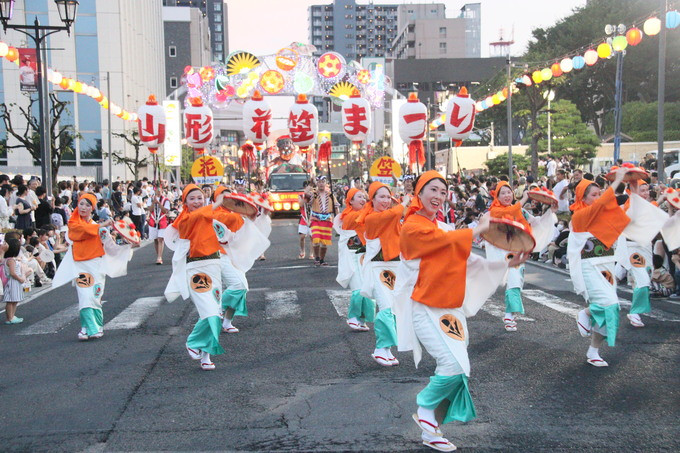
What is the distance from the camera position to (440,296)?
4789mm

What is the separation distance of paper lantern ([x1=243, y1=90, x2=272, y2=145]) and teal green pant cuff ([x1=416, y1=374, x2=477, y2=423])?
17094 mm

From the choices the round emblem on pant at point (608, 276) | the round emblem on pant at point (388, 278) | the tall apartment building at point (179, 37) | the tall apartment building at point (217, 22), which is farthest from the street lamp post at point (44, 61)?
the tall apartment building at point (217, 22)

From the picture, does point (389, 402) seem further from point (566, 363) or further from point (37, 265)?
point (37, 265)

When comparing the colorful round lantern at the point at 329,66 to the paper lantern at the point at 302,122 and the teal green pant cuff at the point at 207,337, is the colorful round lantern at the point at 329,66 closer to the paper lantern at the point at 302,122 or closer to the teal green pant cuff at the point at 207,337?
the paper lantern at the point at 302,122

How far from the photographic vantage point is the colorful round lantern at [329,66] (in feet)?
97.3

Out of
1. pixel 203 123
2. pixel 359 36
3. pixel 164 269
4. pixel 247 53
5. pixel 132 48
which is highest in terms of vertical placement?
pixel 359 36

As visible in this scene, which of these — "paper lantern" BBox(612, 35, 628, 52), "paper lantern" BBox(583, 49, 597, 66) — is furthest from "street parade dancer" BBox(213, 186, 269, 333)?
"paper lantern" BBox(583, 49, 597, 66)

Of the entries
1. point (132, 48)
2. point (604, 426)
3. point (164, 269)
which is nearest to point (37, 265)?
point (164, 269)

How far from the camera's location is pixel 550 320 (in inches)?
363

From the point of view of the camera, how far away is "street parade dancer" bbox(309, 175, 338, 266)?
51.7 ft

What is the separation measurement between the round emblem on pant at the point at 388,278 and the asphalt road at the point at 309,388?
78 cm

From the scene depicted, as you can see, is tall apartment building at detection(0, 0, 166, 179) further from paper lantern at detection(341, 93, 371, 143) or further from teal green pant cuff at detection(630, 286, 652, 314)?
teal green pant cuff at detection(630, 286, 652, 314)

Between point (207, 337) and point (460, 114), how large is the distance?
13022mm

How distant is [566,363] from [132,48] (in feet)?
140
